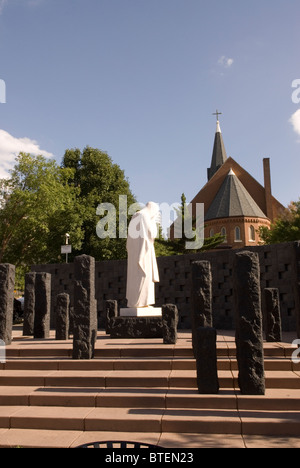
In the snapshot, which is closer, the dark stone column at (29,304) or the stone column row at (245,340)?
the stone column row at (245,340)

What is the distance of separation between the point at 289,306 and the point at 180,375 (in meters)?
6.47

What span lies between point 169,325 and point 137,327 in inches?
67.5

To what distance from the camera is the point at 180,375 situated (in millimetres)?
6039

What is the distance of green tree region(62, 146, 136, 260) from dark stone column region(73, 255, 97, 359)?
61.7 ft

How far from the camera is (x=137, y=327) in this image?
32.7 feet

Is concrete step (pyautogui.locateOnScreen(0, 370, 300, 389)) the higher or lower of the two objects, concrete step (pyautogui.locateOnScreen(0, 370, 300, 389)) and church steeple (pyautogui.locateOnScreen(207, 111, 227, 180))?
the lower

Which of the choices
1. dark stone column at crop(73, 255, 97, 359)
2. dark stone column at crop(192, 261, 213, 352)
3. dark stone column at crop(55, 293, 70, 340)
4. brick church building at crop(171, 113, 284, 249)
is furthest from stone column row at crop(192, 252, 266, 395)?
brick church building at crop(171, 113, 284, 249)

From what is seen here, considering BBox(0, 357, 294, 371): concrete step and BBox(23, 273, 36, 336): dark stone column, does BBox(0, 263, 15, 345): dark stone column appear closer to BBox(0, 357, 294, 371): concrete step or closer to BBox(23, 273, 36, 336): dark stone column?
BBox(0, 357, 294, 371): concrete step

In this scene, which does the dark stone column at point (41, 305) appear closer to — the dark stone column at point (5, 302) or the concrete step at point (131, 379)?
the dark stone column at point (5, 302)

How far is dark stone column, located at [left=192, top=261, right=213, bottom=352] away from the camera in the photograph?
7.47 metres

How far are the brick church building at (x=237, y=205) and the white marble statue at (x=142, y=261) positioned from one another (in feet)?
84.2

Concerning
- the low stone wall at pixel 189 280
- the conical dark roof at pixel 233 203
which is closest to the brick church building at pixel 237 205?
the conical dark roof at pixel 233 203

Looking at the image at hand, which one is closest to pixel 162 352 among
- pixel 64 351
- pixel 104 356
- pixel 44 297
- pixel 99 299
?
pixel 104 356

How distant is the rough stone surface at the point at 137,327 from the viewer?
32.4ft
